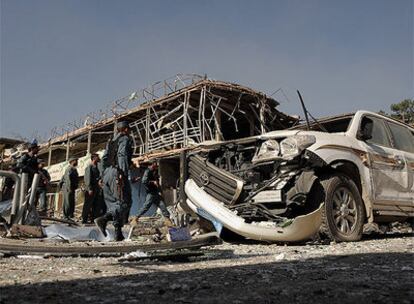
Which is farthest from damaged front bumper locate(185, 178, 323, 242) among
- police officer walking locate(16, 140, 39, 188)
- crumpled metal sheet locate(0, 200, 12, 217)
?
police officer walking locate(16, 140, 39, 188)

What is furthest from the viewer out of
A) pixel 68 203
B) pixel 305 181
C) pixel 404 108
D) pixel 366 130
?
pixel 404 108

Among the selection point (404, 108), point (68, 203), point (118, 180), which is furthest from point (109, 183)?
point (404, 108)

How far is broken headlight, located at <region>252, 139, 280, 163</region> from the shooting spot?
5.24 meters

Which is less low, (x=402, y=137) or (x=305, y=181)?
(x=402, y=137)

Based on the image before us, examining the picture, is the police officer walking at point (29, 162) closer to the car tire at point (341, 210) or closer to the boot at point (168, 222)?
the boot at point (168, 222)

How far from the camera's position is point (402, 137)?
6.88 m

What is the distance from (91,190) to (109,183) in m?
4.75

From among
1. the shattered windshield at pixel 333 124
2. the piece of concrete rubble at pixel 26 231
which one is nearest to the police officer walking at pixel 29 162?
the piece of concrete rubble at pixel 26 231

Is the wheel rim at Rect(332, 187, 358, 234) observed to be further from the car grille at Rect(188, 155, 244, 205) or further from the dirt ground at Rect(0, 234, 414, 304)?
the car grille at Rect(188, 155, 244, 205)

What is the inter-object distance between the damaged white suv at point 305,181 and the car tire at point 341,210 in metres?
0.01

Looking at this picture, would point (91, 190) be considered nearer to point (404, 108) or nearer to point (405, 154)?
point (405, 154)

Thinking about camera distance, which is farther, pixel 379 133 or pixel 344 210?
pixel 379 133

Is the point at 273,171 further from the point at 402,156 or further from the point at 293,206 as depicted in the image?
the point at 402,156

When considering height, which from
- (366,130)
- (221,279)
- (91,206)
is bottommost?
(221,279)
